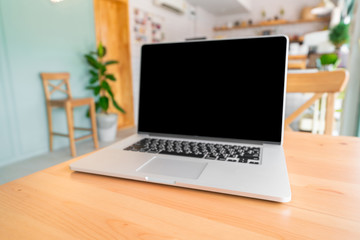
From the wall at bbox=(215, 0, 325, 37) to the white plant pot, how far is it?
16.2 feet

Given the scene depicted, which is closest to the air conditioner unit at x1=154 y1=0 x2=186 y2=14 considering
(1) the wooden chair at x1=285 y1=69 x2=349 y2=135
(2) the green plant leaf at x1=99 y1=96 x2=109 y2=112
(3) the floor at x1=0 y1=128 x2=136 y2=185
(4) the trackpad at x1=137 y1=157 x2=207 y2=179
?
(2) the green plant leaf at x1=99 y1=96 x2=109 y2=112

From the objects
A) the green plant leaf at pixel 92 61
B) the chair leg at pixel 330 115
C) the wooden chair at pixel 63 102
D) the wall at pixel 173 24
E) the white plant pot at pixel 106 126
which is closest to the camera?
the chair leg at pixel 330 115

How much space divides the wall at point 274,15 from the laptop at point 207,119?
6.41m

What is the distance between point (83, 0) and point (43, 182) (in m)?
2.97

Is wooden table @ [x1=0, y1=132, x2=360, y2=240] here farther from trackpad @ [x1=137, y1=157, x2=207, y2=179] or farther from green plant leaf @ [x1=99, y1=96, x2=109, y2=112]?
green plant leaf @ [x1=99, y1=96, x2=109, y2=112]

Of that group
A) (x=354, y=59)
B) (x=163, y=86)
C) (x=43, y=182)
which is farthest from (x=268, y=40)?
(x=354, y=59)

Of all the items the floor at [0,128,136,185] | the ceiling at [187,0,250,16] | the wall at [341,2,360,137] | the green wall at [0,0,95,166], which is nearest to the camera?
the wall at [341,2,360,137]

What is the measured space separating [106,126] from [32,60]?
1.07 metres

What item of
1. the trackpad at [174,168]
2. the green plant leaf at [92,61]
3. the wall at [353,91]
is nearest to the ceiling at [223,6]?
the green plant leaf at [92,61]

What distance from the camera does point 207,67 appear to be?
1.99 feet

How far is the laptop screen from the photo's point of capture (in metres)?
0.55

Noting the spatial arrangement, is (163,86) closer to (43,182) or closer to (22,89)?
(43,182)

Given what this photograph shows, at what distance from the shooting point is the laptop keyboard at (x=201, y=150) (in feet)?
1.55

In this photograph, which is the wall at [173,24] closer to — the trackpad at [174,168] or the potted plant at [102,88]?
Result: the potted plant at [102,88]
